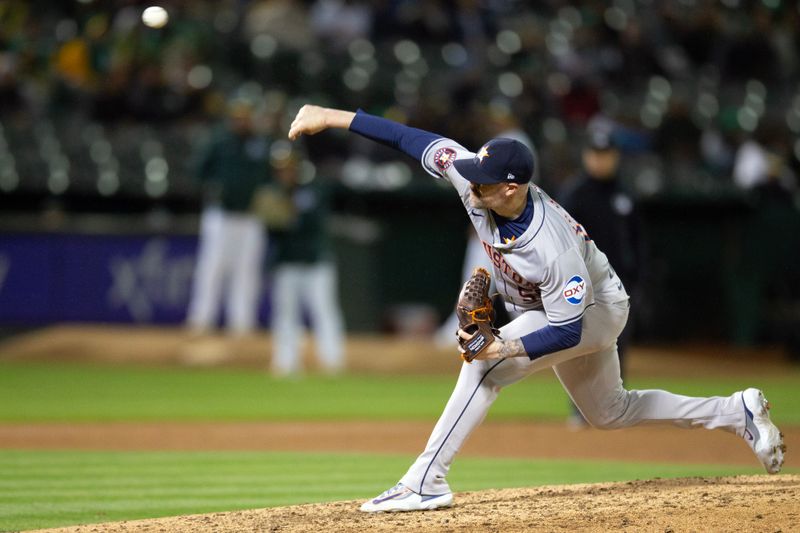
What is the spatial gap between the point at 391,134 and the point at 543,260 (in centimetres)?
101

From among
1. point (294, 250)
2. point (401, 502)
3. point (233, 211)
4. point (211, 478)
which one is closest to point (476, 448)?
point (211, 478)

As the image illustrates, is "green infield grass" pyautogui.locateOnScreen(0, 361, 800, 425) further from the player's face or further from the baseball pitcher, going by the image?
the player's face

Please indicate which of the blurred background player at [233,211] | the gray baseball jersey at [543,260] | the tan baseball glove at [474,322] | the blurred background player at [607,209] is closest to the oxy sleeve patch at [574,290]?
the gray baseball jersey at [543,260]

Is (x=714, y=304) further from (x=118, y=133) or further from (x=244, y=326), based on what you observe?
(x=118, y=133)

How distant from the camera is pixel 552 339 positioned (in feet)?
17.0

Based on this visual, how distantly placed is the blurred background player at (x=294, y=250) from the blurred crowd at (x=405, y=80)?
109cm

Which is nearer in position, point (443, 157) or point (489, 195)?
point (489, 195)

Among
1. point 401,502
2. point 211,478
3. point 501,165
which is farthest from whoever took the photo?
point 211,478

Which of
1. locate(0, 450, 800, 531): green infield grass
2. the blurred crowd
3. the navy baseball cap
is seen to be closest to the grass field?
locate(0, 450, 800, 531): green infield grass

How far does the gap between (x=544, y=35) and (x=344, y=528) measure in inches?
531

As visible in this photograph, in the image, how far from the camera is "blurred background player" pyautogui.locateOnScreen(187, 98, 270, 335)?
13781mm

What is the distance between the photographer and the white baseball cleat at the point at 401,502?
17.8 ft

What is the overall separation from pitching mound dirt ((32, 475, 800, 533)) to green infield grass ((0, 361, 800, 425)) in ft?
16.0

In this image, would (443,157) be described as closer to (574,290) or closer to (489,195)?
(489,195)
